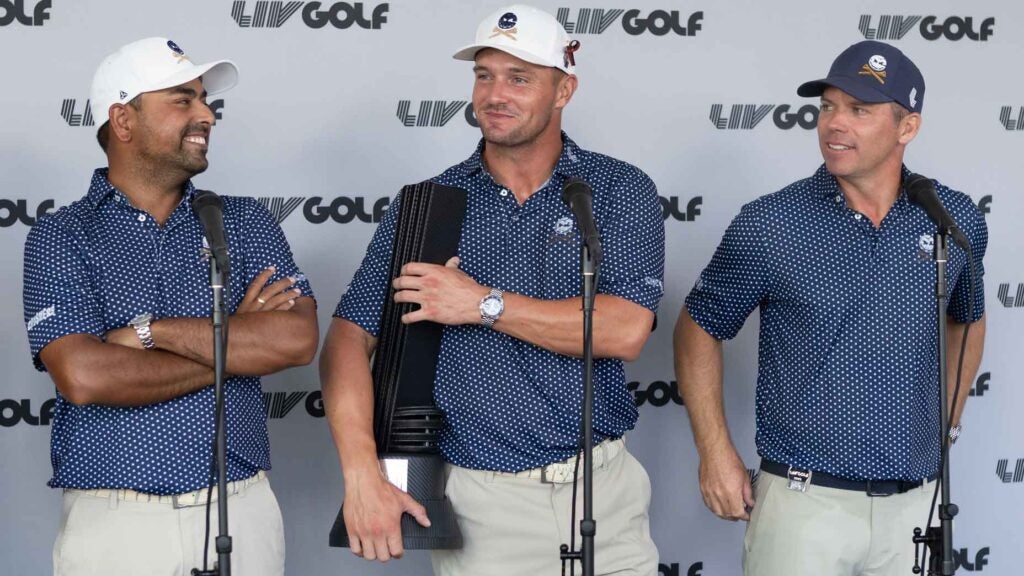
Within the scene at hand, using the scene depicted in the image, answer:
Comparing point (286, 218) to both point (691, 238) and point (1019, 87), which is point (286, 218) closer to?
point (691, 238)

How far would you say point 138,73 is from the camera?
9.16 ft

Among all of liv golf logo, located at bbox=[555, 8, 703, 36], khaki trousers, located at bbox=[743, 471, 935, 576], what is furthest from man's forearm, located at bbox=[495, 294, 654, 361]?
liv golf logo, located at bbox=[555, 8, 703, 36]

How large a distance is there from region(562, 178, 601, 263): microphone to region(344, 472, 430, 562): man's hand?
0.71 meters

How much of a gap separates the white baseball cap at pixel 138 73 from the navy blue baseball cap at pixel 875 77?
142 centimetres

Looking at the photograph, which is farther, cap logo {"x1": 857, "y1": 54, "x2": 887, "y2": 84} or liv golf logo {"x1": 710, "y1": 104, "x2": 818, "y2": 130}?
liv golf logo {"x1": 710, "y1": 104, "x2": 818, "y2": 130}

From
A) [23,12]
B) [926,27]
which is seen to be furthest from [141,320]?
[926,27]

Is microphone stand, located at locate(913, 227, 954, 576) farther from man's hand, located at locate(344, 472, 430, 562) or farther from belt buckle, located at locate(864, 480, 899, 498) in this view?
man's hand, located at locate(344, 472, 430, 562)

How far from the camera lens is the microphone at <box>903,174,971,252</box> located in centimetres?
242

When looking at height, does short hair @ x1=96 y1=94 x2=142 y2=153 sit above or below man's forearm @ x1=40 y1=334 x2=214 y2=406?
above

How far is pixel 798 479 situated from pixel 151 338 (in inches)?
56.3

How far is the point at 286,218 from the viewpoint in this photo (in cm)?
356

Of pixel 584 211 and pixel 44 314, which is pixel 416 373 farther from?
pixel 44 314

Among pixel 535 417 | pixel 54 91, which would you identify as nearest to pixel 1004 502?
pixel 535 417

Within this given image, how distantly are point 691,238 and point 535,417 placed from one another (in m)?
1.28
